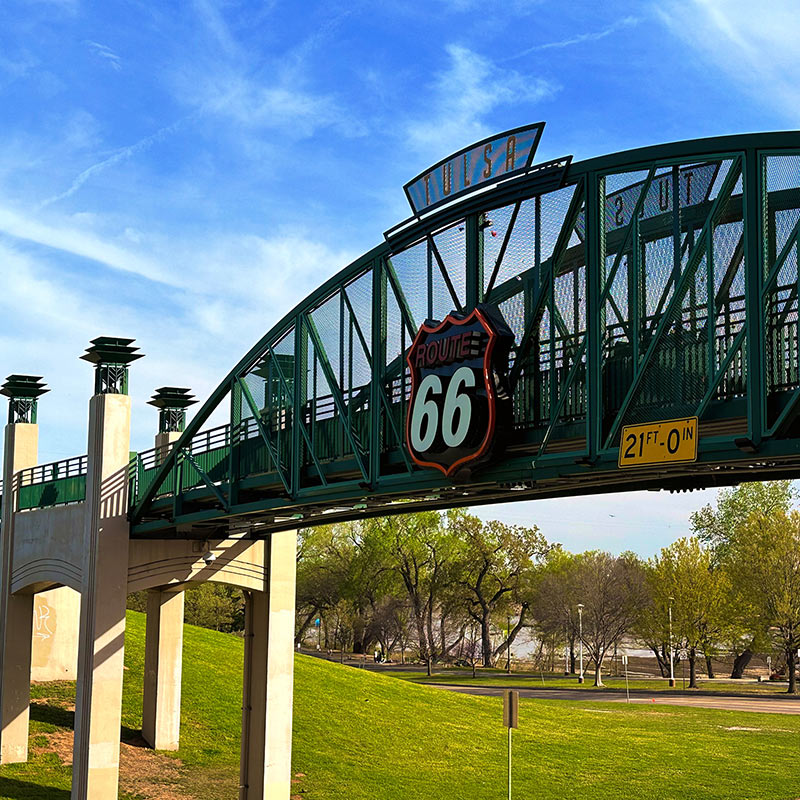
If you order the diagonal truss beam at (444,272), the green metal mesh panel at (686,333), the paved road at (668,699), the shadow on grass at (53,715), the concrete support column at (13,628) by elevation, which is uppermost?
the diagonal truss beam at (444,272)

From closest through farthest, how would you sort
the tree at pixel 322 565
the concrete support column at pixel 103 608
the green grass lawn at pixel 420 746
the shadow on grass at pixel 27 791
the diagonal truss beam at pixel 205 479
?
the diagonal truss beam at pixel 205 479, the concrete support column at pixel 103 608, the shadow on grass at pixel 27 791, the green grass lawn at pixel 420 746, the tree at pixel 322 565

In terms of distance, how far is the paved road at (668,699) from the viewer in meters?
61.2

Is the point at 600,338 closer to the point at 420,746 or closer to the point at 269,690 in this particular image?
the point at 269,690

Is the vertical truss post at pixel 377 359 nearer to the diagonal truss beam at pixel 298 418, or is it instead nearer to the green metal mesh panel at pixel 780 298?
the diagonal truss beam at pixel 298 418

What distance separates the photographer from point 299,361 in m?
24.8

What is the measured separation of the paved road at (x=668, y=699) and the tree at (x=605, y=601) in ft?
41.5

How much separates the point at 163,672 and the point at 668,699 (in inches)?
1596

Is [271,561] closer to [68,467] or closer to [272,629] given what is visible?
[272,629]

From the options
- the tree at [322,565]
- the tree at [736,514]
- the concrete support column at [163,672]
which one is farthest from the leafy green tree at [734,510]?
the concrete support column at [163,672]

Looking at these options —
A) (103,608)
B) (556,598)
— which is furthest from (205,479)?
(556,598)

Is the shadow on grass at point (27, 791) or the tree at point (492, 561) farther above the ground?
the tree at point (492, 561)

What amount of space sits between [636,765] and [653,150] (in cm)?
2932

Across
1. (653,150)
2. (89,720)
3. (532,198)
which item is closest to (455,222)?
(532,198)

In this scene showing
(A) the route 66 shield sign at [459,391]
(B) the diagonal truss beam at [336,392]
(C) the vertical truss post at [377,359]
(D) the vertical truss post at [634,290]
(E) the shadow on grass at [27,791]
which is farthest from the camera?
(E) the shadow on grass at [27,791]
